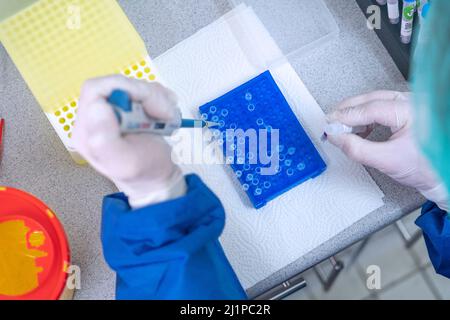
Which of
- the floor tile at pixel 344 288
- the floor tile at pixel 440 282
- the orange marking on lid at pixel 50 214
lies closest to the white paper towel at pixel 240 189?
the orange marking on lid at pixel 50 214

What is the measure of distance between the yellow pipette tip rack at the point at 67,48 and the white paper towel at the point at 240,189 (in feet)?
0.22

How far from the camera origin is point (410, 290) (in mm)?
1458

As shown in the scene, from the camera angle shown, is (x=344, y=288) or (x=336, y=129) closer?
(x=336, y=129)

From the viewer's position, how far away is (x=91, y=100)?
0.62m

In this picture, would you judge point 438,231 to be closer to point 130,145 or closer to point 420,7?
point 420,7

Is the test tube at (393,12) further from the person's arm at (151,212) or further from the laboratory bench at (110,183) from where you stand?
the person's arm at (151,212)

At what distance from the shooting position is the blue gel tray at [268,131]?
0.83 m

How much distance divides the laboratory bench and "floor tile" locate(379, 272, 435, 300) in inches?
27.5

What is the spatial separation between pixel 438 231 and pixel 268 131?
309mm

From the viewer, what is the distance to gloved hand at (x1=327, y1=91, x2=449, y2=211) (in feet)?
2.48

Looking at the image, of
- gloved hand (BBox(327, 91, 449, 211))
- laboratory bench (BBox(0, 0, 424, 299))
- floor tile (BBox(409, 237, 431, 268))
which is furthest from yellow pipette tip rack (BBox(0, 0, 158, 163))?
floor tile (BBox(409, 237, 431, 268))

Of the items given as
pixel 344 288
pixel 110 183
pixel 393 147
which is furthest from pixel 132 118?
pixel 344 288

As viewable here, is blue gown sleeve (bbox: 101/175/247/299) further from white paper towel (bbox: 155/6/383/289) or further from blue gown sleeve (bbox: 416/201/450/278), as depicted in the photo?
blue gown sleeve (bbox: 416/201/450/278)
